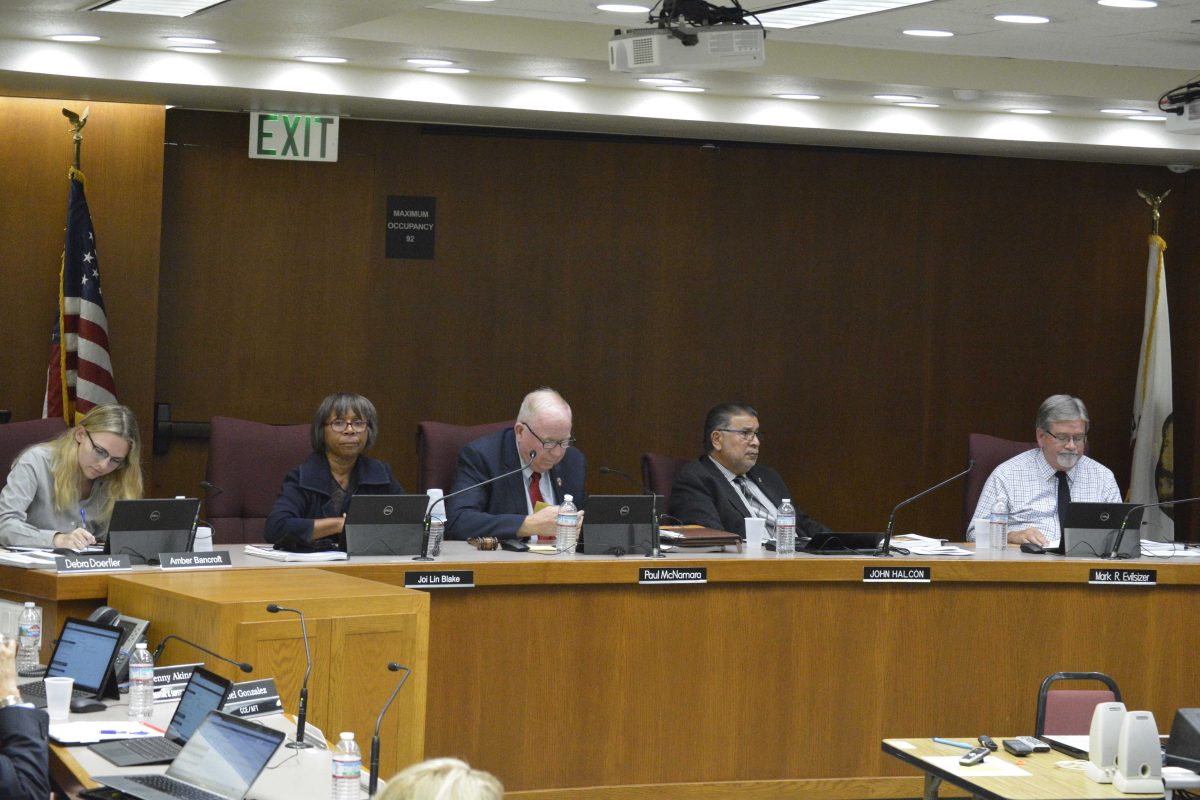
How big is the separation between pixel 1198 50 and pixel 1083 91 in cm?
53

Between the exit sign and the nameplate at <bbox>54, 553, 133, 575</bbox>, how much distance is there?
2821mm

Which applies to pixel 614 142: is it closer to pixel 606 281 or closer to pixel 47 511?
pixel 606 281

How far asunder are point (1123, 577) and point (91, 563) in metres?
3.36

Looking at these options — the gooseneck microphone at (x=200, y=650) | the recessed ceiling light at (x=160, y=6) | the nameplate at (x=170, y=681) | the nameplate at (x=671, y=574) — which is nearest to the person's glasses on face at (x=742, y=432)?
the nameplate at (x=671, y=574)

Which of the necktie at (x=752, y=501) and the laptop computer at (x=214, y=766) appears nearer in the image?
the laptop computer at (x=214, y=766)

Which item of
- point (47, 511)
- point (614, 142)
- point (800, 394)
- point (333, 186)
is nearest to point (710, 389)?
point (800, 394)

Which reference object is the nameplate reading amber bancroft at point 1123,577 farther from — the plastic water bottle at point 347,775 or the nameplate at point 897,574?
the plastic water bottle at point 347,775

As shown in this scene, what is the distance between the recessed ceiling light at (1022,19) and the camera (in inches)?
220

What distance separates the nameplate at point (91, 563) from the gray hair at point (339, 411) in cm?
117

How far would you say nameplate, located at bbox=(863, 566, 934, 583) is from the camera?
5312mm

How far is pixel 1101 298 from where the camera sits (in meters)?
8.31

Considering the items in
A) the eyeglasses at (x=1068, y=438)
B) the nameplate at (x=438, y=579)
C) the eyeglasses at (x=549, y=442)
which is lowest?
the nameplate at (x=438, y=579)

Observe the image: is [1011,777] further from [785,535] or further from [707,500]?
[707,500]

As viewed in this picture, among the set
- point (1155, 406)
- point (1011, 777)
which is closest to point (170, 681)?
point (1011, 777)
